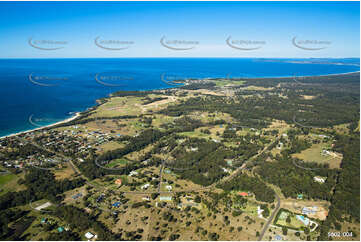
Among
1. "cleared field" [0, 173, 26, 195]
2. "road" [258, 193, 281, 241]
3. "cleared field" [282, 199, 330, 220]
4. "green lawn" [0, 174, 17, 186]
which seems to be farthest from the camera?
"green lawn" [0, 174, 17, 186]

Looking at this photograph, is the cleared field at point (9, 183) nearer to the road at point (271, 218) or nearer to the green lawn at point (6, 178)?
the green lawn at point (6, 178)

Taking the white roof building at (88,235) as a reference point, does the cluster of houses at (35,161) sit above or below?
below

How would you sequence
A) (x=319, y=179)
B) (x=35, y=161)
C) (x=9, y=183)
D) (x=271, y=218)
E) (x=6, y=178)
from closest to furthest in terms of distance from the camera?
(x=271, y=218)
(x=9, y=183)
(x=319, y=179)
(x=6, y=178)
(x=35, y=161)

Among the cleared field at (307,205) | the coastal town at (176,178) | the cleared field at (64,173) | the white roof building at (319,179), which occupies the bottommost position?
the cleared field at (64,173)

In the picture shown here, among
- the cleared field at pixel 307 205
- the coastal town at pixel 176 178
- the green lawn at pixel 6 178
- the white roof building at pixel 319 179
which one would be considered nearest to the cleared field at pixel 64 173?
the coastal town at pixel 176 178

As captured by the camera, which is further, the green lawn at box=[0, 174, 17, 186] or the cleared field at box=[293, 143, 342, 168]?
the cleared field at box=[293, 143, 342, 168]

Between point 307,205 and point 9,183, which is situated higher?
point 307,205

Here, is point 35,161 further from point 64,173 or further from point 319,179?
point 319,179

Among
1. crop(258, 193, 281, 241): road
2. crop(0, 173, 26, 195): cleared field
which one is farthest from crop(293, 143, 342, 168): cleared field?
crop(0, 173, 26, 195): cleared field

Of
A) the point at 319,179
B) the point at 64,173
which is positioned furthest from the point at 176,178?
the point at 319,179

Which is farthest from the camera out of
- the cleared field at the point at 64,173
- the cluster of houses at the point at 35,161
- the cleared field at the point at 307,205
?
the cluster of houses at the point at 35,161

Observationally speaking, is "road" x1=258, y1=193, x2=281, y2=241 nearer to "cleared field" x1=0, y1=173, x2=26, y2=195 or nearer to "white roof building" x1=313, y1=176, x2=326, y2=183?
"white roof building" x1=313, y1=176, x2=326, y2=183

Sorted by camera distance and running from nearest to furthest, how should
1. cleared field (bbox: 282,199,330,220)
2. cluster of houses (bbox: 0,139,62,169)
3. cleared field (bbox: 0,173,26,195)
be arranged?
cleared field (bbox: 282,199,330,220)
cleared field (bbox: 0,173,26,195)
cluster of houses (bbox: 0,139,62,169)
